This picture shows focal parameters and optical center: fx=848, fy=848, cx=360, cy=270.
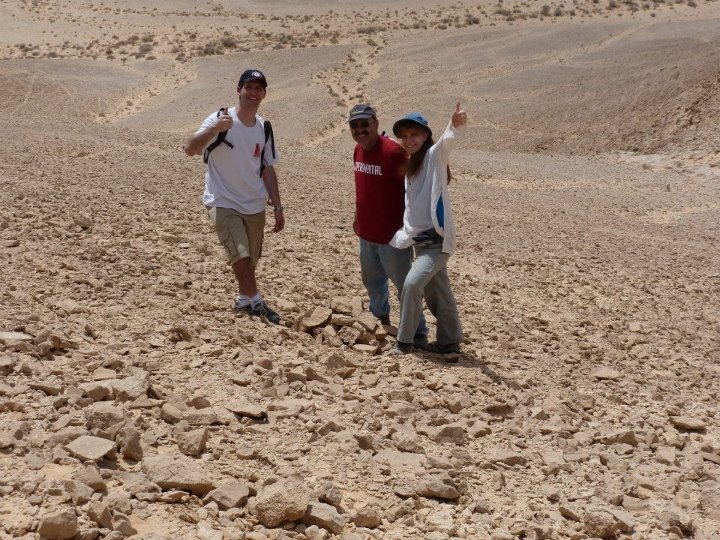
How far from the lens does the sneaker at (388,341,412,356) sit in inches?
215

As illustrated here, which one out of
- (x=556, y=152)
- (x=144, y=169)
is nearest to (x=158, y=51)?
(x=556, y=152)

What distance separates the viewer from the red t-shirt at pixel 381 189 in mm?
5500

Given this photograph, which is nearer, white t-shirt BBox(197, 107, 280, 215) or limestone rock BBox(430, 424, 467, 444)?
limestone rock BBox(430, 424, 467, 444)

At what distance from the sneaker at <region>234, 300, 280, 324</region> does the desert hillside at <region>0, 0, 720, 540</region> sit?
173 mm

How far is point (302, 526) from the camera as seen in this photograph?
10.9 feet

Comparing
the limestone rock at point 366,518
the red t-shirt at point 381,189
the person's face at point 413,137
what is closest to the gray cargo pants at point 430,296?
the red t-shirt at point 381,189

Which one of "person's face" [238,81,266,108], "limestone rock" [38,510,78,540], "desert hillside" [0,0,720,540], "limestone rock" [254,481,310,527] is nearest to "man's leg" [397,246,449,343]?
"desert hillside" [0,0,720,540]

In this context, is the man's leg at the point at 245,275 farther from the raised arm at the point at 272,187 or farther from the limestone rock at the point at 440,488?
the limestone rock at the point at 440,488

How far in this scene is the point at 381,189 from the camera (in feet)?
18.3

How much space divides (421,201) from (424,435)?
156cm

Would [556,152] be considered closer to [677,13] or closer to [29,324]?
[29,324]

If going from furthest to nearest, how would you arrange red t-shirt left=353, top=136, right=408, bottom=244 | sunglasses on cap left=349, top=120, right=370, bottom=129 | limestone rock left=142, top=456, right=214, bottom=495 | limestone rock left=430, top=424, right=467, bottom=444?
red t-shirt left=353, top=136, right=408, bottom=244
sunglasses on cap left=349, top=120, right=370, bottom=129
limestone rock left=430, top=424, right=467, bottom=444
limestone rock left=142, top=456, right=214, bottom=495

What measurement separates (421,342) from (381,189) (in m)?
1.07

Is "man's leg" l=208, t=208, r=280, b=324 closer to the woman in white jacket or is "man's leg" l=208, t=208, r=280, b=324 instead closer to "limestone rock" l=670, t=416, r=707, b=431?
the woman in white jacket
